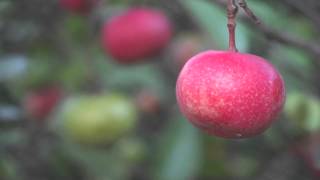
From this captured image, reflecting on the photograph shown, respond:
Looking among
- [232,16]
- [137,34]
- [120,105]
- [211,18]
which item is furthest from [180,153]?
[232,16]

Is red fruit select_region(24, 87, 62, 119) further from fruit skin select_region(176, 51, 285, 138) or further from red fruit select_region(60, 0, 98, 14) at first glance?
fruit skin select_region(176, 51, 285, 138)

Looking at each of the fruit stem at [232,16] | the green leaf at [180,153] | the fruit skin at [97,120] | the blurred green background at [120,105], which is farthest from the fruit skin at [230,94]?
the fruit skin at [97,120]

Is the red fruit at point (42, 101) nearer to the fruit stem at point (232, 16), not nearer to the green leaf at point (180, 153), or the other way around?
the green leaf at point (180, 153)

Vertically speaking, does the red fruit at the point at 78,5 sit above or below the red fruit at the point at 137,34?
above

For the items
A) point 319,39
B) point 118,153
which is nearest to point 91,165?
point 118,153

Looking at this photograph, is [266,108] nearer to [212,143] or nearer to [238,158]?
[212,143]
